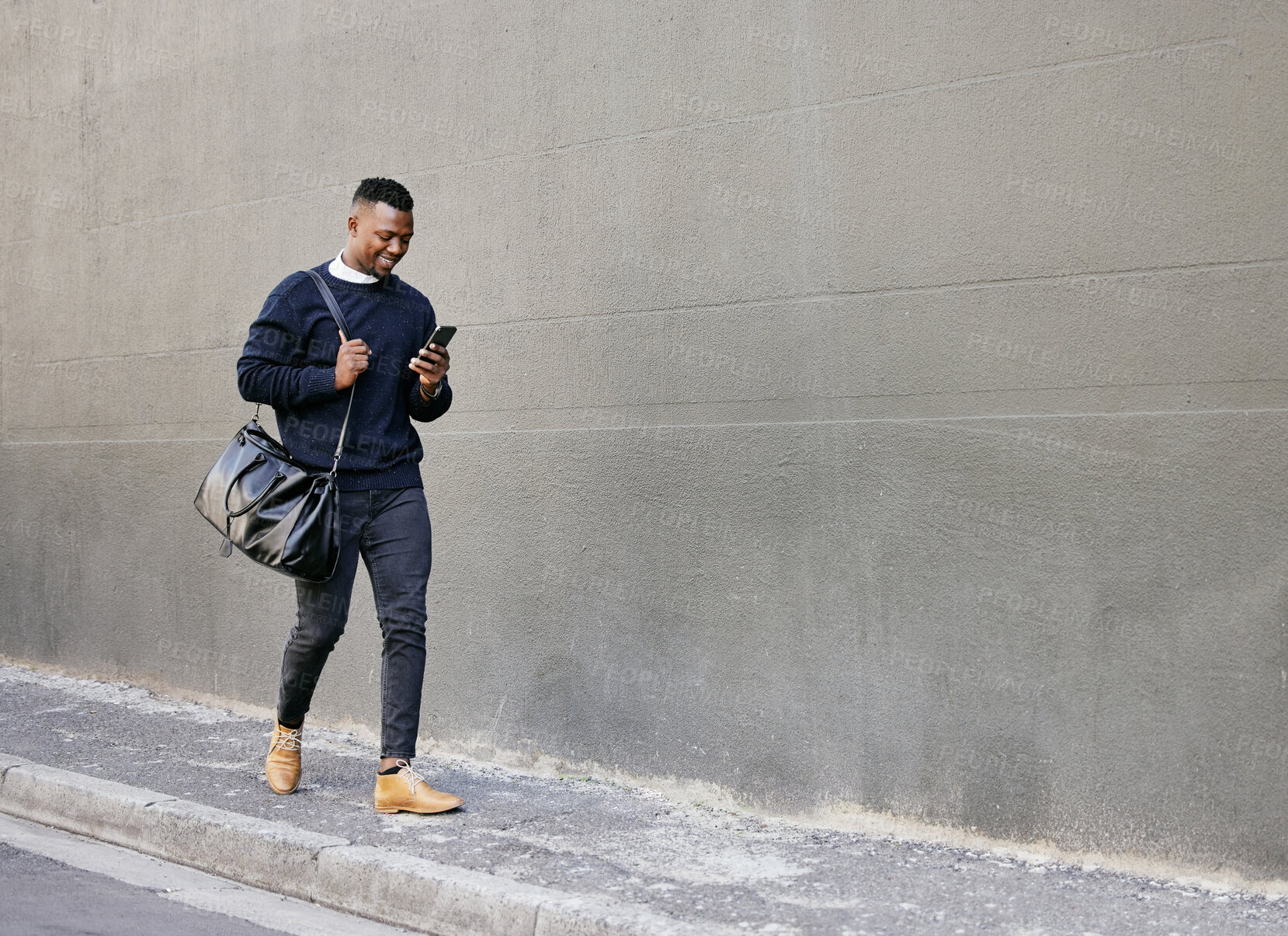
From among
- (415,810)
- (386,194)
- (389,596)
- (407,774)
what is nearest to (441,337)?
(386,194)

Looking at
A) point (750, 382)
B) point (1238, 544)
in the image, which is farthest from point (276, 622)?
point (1238, 544)

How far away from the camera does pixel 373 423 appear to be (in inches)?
191

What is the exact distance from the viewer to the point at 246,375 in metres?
4.79

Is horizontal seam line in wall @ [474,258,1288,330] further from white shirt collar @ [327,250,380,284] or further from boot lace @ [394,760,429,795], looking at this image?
boot lace @ [394,760,429,795]

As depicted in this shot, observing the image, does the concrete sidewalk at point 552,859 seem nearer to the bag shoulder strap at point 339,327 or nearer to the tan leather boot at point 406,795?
the tan leather boot at point 406,795

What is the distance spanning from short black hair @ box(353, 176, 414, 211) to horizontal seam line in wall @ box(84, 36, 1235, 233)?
1.06 metres

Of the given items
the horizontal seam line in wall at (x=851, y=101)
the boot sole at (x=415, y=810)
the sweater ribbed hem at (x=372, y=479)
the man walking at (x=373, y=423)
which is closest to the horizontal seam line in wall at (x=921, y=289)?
the horizontal seam line in wall at (x=851, y=101)

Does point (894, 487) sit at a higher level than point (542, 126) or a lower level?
lower

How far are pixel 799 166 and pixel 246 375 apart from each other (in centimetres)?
203

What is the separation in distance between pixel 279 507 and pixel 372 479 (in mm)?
337

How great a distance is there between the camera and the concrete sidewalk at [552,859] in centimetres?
384

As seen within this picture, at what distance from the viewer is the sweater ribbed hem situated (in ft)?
15.8

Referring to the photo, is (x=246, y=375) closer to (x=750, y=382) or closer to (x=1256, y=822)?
(x=750, y=382)

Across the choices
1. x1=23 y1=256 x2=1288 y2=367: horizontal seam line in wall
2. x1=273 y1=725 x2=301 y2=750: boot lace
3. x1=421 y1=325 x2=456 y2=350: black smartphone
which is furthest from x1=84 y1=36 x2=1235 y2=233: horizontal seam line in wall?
x1=273 y1=725 x2=301 y2=750: boot lace
